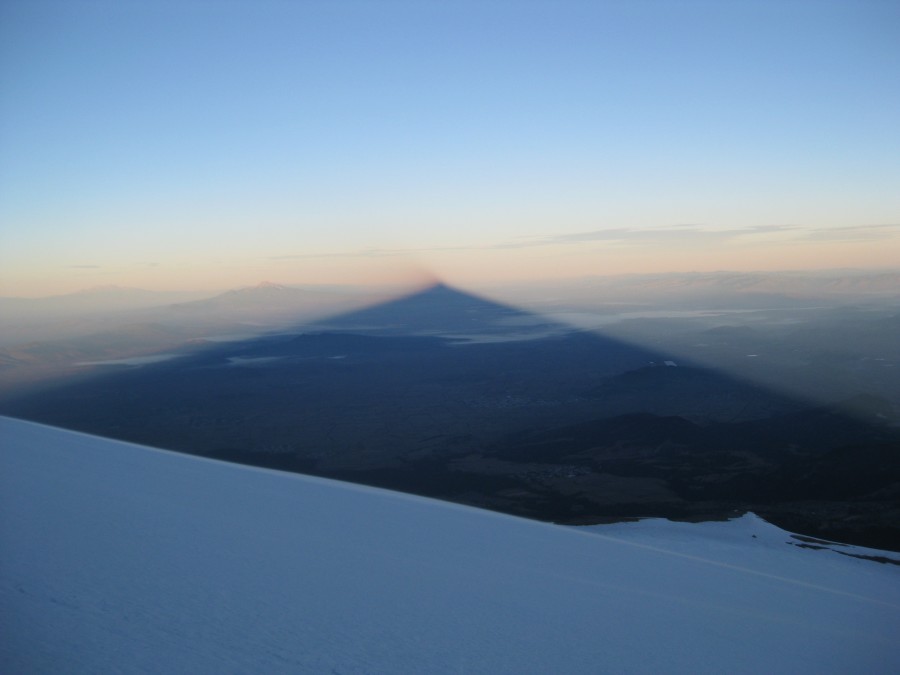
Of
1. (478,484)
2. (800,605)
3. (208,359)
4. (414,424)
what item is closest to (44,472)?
(800,605)

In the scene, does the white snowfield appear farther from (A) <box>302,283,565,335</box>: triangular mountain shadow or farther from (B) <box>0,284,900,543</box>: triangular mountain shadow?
(A) <box>302,283,565,335</box>: triangular mountain shadow

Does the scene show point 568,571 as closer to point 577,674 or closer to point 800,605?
point 577,674

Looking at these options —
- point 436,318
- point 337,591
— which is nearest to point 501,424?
point 337,591

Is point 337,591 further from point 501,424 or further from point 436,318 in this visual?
point 436,318

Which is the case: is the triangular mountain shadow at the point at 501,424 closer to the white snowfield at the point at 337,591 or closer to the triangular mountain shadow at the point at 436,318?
the white snowfield at the point at 337,591

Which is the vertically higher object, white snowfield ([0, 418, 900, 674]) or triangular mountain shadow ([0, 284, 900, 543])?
white snowfield ([0, 418, 900, 674])

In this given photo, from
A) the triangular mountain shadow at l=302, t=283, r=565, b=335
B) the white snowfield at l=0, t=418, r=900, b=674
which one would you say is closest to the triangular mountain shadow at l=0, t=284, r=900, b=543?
the white snowfield at l=0, t=418, r=900, b=674
